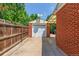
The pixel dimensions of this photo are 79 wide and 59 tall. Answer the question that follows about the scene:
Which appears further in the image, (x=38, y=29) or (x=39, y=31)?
(x=38, y=29)

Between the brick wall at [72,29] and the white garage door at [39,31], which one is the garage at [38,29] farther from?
the brick wall at [72,29]

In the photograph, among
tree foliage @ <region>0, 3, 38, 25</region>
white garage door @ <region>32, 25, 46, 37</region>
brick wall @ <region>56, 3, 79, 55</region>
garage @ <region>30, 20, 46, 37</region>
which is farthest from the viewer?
white garage door @ <region>32, 25, 46, 37</region>

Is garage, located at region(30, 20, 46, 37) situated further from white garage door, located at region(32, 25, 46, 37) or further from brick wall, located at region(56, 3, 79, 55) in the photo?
brick wall, located at region(56, 3, 79, 55)

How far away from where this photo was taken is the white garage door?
826 cm

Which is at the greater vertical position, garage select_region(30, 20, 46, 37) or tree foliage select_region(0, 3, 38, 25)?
tree foliage select_region(0, 3, 38, 25)

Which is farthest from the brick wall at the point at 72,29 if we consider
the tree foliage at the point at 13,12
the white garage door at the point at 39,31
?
the white garage door at the point at 39,31

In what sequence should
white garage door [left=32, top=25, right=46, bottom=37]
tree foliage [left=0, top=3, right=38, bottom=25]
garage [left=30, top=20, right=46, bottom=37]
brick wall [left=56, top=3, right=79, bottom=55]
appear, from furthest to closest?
white garage door [left=32, top=25, right=46, bottom=37], garage [left=30, top=20, right=46, bottom=37], tree foliage [left=0, top=3, right=38, bottom=25], brick wall [left=56, top=3, right=79, bottom=55]

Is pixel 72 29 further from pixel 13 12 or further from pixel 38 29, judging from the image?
pixel 38 29

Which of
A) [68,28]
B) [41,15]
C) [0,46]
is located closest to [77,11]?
[68,28]

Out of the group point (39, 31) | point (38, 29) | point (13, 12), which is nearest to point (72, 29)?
point (13, 12)

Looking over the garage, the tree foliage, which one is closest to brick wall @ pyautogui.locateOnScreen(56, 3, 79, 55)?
the tree foliage

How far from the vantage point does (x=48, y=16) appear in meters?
6.96

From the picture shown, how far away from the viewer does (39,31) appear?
8320mm

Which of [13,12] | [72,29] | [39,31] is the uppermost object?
[13,12]
